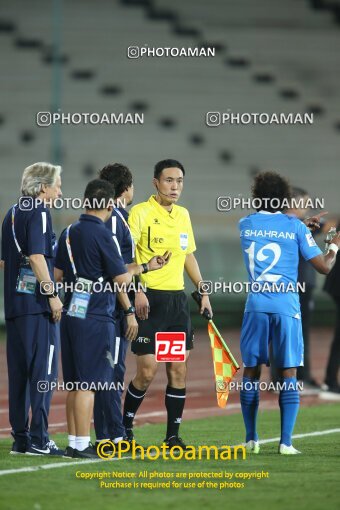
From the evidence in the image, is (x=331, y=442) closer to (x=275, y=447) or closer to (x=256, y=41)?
(x=275, y=447)

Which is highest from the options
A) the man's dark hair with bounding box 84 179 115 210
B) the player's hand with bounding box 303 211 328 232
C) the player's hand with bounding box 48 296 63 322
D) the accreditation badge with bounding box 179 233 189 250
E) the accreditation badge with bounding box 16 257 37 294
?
the man's dark hair with bounding box 84 179 115 210

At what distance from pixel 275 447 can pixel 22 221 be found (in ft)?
8.42

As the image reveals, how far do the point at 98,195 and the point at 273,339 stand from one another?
1.66m

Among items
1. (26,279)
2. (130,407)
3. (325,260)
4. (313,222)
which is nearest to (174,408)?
(130,407)

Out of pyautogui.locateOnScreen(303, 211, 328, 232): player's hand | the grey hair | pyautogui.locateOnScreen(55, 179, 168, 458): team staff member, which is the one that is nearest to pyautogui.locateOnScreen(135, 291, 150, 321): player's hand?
pyautogui.locateOnScreen(55, 179, 168, 458): team staff member

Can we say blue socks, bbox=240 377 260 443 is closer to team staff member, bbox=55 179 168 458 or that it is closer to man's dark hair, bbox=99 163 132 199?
team staff member, bbox=55 179 168 458

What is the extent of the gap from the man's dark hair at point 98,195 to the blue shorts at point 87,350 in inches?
30.9

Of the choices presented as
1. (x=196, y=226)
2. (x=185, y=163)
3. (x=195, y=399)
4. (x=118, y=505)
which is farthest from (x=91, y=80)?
(x=118, y=505)

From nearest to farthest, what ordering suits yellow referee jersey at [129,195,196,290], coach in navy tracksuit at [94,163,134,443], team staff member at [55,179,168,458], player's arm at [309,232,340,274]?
team staff member at [55,179,168,458] → player's arm at [309,232,340,274] → coach in navy tracksuit at [94,163,134,443] → yellow referee jersey at [129,195,196,290]

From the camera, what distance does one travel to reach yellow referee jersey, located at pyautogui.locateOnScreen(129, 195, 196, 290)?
877cm

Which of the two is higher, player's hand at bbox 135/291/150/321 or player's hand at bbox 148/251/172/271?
player's hand at bbox 148/251/172/271

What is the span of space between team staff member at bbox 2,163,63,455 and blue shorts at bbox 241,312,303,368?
1392mm

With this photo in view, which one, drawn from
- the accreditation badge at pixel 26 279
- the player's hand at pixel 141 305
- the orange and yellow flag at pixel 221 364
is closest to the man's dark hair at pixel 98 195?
the accreditation badge at pixel 26 279

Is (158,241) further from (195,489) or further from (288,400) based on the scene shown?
(195,489)
